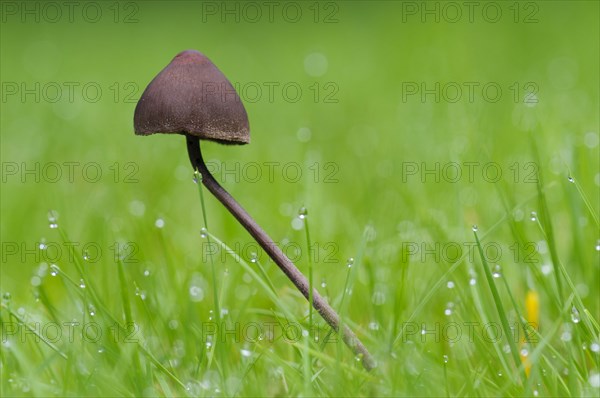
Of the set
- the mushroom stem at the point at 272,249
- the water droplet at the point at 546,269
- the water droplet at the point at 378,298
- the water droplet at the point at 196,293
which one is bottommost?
the water droplet at the point at 196,293

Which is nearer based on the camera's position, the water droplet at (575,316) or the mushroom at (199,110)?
the mushroom at (199,110)

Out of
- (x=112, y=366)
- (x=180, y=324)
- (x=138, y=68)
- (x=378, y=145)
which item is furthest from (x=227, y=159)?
(x=138, y=68)

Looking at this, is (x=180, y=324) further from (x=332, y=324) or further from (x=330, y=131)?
(x=330, y=131)

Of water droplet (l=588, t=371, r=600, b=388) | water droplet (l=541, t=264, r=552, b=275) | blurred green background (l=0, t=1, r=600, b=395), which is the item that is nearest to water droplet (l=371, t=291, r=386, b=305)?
blurred green background (l=0, t=1, r=600, b=395)

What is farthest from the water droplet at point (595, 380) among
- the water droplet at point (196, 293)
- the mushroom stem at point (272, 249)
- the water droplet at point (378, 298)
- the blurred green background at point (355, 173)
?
the water droplet at point (196, 293)

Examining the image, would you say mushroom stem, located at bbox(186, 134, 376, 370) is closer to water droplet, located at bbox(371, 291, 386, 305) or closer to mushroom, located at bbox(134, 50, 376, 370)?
mushroom, located at bbox(134, 50, 376, 370)

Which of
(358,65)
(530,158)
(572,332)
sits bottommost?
(572,332)

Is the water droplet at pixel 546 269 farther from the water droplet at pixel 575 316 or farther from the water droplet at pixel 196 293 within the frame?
the water droplet at pixel 196 293
